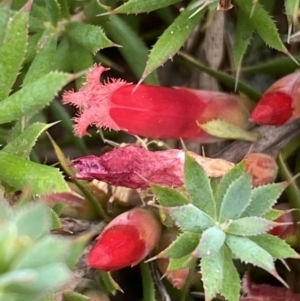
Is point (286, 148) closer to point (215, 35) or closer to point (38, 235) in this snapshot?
point (215, 35)

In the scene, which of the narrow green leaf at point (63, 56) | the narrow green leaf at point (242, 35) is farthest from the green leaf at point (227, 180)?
the narrow green leaf at point (63, 56)

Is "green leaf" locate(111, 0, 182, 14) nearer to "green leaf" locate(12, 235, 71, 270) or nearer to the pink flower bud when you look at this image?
the pink flower bud

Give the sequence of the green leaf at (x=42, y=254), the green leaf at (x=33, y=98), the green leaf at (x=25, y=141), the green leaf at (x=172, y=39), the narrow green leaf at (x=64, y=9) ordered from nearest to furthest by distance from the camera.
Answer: the green leaf at (x=42, y=254), the green leaf at (x=33, y=98), the green leaf at (x=25, y=141), the green leaf at (x=172, y=39), the narrow green leaf at (x=64, y=9)

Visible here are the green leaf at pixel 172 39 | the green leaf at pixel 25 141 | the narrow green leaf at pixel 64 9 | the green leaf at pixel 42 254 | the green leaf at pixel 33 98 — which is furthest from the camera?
the narrow green leaf at pixel 64 9

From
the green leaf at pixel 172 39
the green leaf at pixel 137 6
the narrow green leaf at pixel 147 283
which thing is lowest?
the narrow green leaf at pixel 147 283

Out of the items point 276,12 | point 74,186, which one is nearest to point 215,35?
point 276,12

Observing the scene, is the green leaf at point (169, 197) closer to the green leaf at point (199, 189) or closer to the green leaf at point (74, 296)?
the green leaf at point (199, 189)
